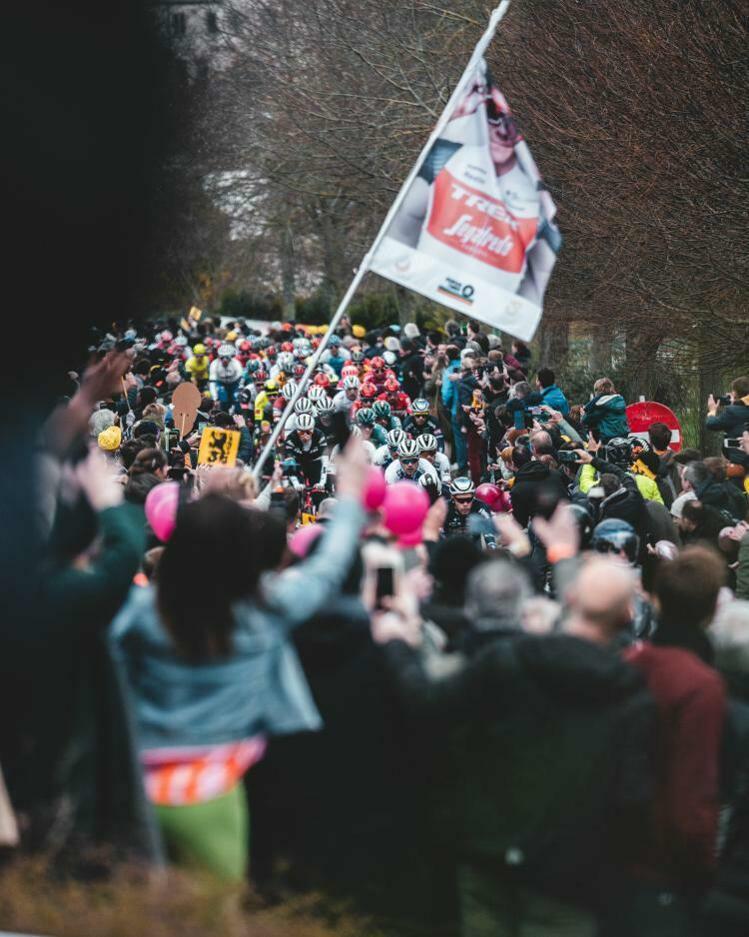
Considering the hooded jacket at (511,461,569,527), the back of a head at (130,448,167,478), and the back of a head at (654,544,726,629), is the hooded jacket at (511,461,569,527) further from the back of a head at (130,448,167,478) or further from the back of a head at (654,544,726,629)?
the back of a head at (654,544,726,629)

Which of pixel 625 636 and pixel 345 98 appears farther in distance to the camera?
pixel 345 98

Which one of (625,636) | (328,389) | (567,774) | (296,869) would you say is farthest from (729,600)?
(328,389)

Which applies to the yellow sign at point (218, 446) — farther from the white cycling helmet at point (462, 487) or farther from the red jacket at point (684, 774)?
the red jacket at point (684, 774)

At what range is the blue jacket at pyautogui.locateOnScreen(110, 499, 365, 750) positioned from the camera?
430cm

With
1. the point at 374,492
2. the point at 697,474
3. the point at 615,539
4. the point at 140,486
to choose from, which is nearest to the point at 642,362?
the point at 697,474

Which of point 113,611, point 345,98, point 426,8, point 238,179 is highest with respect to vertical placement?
point 113,611

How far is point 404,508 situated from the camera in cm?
523

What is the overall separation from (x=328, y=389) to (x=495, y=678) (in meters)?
20.5

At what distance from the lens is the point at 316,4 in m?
26.1

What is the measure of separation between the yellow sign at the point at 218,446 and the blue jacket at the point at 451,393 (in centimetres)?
977

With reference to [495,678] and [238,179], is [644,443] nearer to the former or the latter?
[495,678]

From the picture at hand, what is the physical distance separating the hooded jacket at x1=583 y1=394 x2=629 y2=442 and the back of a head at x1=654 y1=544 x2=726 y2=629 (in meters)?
9.96

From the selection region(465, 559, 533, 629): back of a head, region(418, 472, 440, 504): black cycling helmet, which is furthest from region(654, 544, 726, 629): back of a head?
region(418, 472, 440, 504): black cycling helmet

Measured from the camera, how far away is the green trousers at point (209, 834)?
4.32 m
